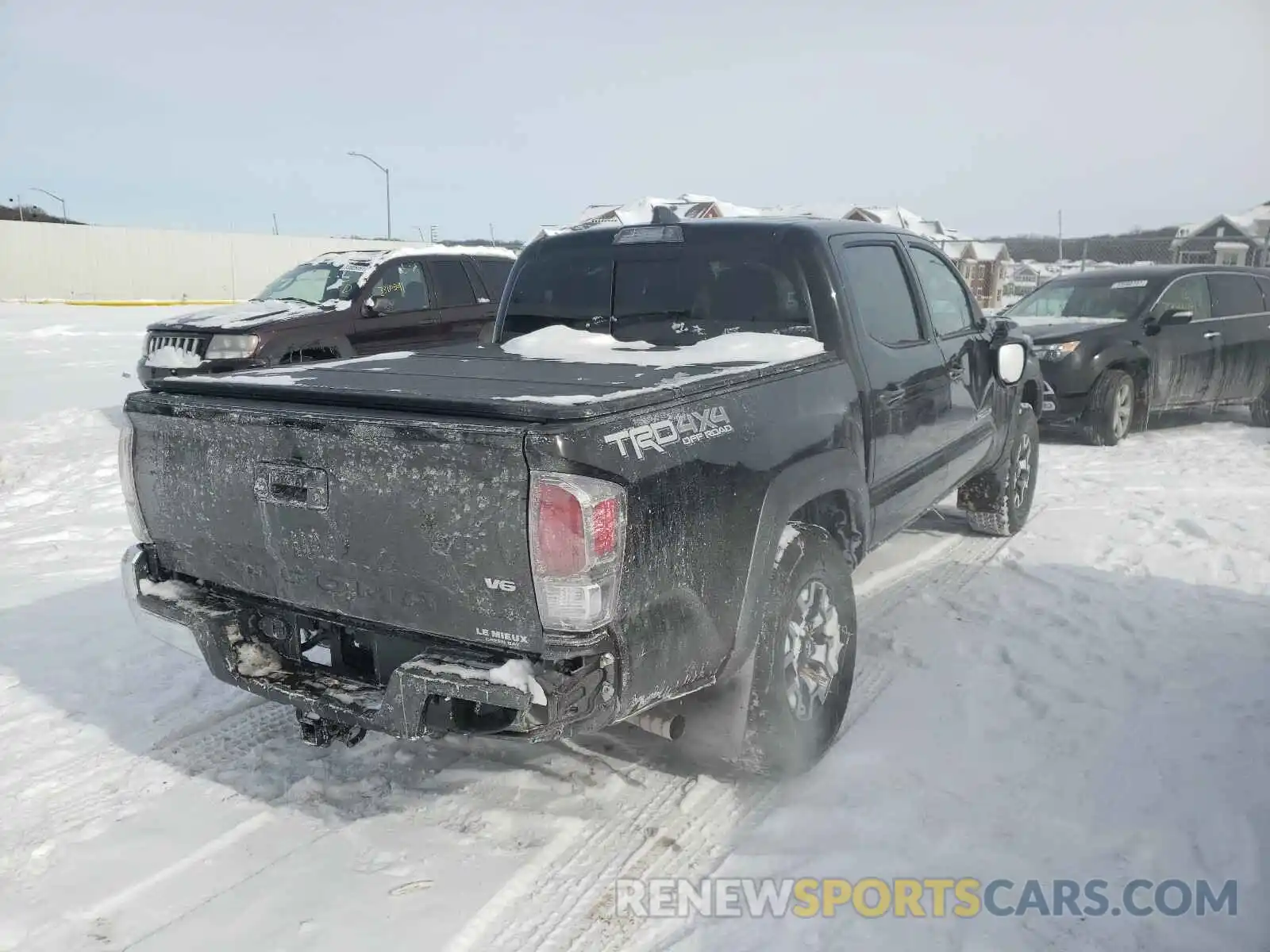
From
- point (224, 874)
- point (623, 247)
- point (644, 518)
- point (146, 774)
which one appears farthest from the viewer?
point (623, 247)

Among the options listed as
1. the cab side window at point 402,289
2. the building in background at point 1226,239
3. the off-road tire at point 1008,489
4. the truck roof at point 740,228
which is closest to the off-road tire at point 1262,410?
the off-road tire at point 1008,489

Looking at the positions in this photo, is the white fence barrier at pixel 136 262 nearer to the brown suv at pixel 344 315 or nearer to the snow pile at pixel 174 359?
the brown suv at pixel 344 315

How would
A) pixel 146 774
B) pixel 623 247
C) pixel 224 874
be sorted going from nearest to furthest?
1. pixel 224 874
2. pixel 146 774
3. pixel 623 247

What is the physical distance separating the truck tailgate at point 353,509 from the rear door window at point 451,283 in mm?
6900

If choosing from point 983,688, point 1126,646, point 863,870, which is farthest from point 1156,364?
point 863,870

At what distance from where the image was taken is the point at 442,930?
8.76ft

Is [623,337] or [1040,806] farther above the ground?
[623,337]

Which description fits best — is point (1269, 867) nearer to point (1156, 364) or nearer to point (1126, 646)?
point (1126, 646)

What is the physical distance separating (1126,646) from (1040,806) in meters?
1.63

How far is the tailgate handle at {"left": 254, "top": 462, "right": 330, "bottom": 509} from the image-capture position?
2727 mm

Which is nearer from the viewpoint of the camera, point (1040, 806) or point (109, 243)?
point (1040, 806)

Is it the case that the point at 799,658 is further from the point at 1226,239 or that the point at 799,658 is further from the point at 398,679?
the point at 1226,239

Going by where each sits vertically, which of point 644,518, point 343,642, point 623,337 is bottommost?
point 343,642

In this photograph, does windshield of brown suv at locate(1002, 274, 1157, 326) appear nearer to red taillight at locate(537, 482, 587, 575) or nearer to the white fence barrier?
red taillight at locate(537, 482, 587, 575)
